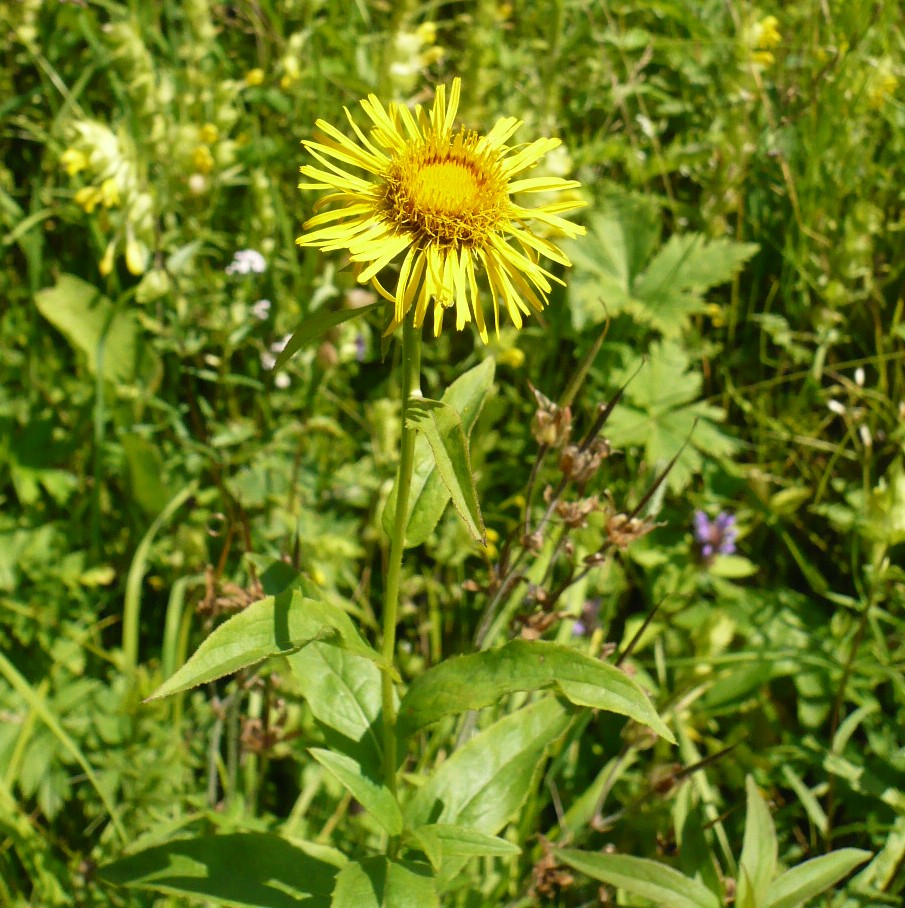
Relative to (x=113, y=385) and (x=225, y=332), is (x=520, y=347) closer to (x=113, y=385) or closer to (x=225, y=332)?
(x=225, y=332)

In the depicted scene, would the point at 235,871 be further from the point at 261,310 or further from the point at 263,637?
the point at 261,310

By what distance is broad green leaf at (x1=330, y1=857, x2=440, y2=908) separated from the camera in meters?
1.24

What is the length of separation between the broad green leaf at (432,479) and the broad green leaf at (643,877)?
66 centimetres

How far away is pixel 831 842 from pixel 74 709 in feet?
5.85

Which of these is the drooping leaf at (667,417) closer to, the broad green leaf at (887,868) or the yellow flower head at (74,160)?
the broad green leaf at (887,868)

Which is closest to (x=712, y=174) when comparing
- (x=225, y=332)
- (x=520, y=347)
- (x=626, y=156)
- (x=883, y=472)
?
(x=626, y=156)

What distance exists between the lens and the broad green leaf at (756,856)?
5.01ft

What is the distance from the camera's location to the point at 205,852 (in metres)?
1.45

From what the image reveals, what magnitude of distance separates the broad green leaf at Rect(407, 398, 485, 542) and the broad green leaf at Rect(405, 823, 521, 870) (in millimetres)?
521

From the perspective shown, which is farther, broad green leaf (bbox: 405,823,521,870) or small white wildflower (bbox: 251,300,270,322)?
small white wildflower (bbox: 251,300,270,322)

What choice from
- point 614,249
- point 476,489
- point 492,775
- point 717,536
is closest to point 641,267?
point 614,249

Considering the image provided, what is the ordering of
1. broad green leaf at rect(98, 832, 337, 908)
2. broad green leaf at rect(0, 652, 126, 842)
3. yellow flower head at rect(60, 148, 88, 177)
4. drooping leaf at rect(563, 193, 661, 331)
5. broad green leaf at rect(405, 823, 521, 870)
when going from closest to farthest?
broad green leaf at rect(405, 823, 521, 870) < broad green leaf at rect(98, 832, 337, 908) < broad green leaf at rect(0, 652, 126, 842) < yellow flower head at rect(60, 148, 88, 177) < drooping leaf at rect(563, 193, 661, 331)

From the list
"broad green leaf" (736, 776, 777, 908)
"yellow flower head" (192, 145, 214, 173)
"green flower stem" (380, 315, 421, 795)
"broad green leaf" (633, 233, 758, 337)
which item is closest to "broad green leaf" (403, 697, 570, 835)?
"green flower stem" (380, 315, 421, 795)

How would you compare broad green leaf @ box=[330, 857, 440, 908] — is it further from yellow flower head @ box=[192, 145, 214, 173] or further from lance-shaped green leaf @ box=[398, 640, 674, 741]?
yellow flower head @ box=[192, 145, 214, 173]
